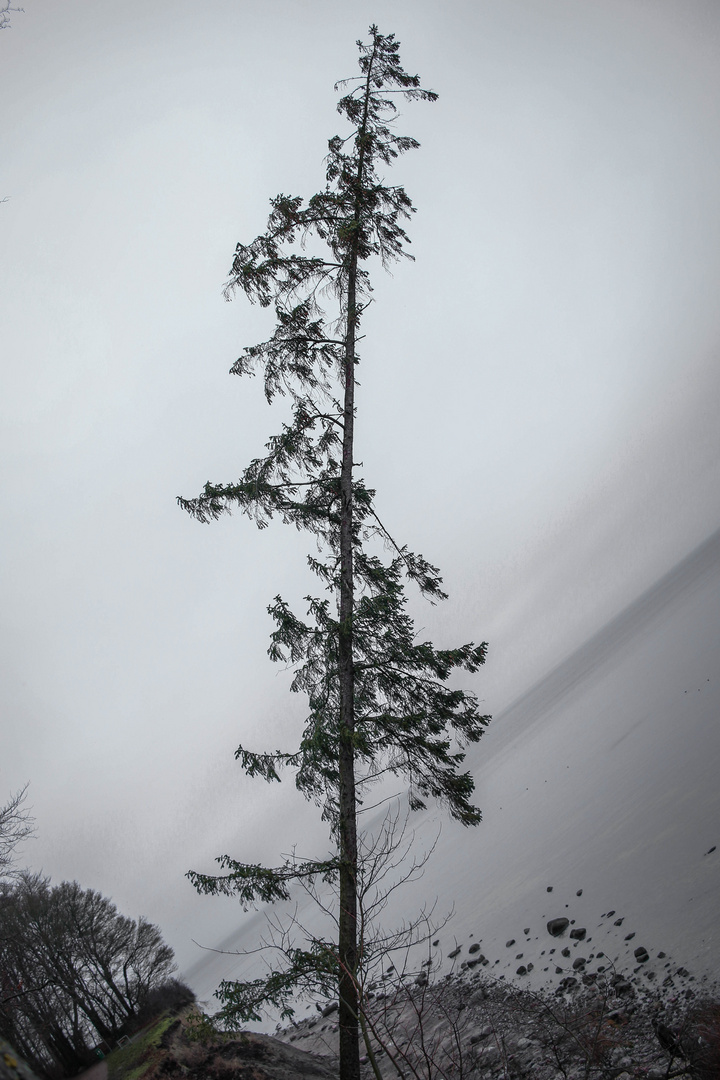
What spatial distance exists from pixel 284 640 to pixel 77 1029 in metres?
30.5

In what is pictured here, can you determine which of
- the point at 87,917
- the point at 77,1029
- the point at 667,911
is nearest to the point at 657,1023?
the point at 667,911

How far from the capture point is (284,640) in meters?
8.78

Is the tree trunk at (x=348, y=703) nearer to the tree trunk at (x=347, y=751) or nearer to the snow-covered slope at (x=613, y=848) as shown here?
the tree trunk at (x=347, y=751)

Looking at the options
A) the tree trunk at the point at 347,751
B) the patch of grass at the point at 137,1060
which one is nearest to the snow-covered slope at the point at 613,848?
the tree trunk at the point at 347,751

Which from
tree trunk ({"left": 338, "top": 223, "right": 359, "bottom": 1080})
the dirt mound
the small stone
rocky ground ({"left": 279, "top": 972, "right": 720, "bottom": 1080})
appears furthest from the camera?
the small stone

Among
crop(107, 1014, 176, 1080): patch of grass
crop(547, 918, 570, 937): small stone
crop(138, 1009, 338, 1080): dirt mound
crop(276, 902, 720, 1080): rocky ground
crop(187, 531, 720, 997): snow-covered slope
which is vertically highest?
crop(107, 1014, 176, 1080): patch of grass

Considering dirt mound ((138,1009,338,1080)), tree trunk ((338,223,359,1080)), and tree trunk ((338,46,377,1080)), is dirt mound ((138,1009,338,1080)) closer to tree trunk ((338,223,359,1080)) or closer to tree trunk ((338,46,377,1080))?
tree trunk ((338,223,359,1080))

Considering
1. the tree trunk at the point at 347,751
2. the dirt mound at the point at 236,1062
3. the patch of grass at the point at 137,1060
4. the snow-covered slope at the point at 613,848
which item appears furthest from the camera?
the patch of grass at the point at 137,1060

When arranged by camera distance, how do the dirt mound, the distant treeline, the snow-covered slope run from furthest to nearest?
1. the distant treeline
2. the dirt mound
3. the snow-covered slope

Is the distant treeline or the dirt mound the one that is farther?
the distant treeline

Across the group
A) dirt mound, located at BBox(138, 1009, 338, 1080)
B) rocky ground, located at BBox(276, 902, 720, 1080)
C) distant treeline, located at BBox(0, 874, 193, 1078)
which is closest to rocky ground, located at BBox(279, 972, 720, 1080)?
rocky ground, located at BBox(276, 902, 720, 1080)

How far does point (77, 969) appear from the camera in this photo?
2722cm

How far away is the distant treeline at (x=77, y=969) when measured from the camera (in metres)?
24.1

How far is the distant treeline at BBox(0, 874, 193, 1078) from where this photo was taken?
950 inches
